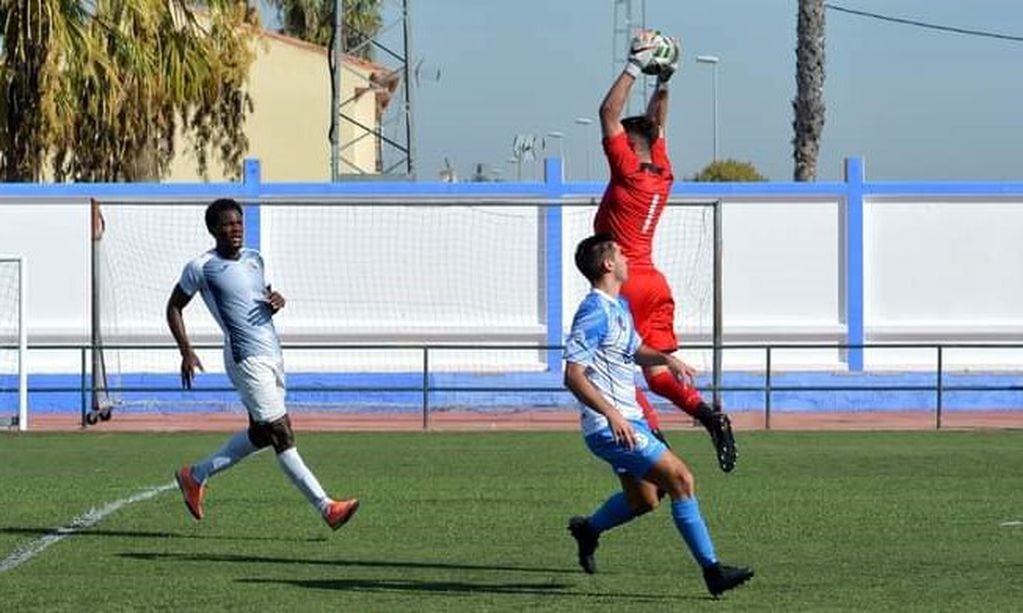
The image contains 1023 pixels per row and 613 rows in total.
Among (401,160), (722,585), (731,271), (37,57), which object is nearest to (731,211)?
(731,271)

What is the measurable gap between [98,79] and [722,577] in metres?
20.6

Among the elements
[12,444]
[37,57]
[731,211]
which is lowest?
[12,444]

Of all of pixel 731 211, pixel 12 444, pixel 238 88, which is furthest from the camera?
pixel 238 88

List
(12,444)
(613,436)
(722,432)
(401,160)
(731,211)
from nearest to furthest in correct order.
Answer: (613,436)
(722,432)
(12,444)
(731,211)
(401,160)

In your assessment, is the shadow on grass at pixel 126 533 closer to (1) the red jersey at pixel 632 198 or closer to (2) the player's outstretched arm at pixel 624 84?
(1) the red jersey at pixel 632 198

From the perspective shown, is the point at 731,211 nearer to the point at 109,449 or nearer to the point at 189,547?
the point at 109,449

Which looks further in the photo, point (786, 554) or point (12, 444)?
point (12, 444)

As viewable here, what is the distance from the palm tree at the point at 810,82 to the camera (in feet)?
114

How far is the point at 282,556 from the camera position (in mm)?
11336

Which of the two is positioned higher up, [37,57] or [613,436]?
[37,57]

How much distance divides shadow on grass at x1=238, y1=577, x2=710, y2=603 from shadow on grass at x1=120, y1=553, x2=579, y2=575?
Answer: 0.54 meters

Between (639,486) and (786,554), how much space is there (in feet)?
5.88

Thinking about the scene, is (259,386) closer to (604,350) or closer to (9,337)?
(604,350)

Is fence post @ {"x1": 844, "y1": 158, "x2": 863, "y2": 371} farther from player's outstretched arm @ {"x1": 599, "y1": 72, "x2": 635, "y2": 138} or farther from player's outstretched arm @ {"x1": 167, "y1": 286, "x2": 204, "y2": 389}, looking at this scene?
player's outstretched arm @ {"x1": 599, "y1": 72, "x2": 635, "y2": 138}
